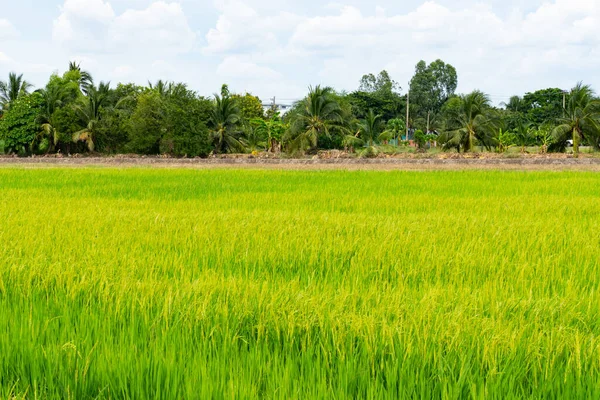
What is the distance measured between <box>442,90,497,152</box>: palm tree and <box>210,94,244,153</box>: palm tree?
10220 mm

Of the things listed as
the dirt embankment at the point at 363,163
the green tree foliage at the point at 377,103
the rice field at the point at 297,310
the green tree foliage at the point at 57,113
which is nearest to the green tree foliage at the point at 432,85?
the green tree foliage at the point at 377,103

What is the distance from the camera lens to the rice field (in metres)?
1.62

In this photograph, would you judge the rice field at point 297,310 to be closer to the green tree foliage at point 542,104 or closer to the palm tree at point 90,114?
the palm tree at point 90,114

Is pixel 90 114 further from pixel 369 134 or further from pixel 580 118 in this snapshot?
pixel 580 118

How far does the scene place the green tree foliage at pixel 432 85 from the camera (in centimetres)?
5534

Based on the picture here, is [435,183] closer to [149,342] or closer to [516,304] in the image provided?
[516,304]

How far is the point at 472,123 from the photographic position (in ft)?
86.6

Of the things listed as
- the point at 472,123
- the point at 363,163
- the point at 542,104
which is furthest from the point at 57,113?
the point at 542,104

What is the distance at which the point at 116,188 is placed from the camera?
970 cm

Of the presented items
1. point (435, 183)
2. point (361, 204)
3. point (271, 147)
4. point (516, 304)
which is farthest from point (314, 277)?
point (271, 147)

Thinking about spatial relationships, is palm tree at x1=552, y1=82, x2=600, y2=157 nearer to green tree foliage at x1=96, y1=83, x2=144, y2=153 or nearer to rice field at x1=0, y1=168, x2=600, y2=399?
green tree foliage at x1=96, y1=83, x2=144, y2=153

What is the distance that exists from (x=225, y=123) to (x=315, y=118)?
4.74m

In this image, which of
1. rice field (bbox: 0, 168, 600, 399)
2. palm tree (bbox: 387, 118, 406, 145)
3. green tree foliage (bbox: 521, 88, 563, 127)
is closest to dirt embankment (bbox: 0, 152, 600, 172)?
palm tree (bbox: 387, 118, 406, 145)

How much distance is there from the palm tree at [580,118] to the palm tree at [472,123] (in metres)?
2.85
